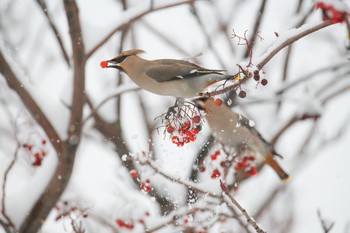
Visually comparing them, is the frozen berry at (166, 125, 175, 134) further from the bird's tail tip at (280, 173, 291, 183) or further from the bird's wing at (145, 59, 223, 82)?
the bird's tail tip at (280, 173, 291, 183)

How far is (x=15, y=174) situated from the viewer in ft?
19.9

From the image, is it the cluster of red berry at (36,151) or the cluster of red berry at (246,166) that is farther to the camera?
the cluster of red berry at (36,151)

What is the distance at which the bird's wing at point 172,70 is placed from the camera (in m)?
3.27

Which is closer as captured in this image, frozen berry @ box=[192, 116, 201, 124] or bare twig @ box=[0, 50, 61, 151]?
frozen berry @ box=[192, 116, 201, 124]

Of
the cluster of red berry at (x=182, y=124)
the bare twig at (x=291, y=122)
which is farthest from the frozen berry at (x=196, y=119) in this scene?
the bare twig at (x=291, y=122)

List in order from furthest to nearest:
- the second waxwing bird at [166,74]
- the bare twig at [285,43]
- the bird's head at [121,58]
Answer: the bird's head at [121,58]
the second waxwing bird at [166,74]
the bare twig at [285,43]

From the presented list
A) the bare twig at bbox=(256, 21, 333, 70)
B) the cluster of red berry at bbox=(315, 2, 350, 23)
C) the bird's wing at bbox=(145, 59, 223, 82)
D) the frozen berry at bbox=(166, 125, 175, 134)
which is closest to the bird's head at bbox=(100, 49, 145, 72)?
the bird's wing at bbox=(145, 59, 223, 82)

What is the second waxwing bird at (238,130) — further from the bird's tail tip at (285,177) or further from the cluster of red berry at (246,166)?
the cluster of red berry at (246,166)

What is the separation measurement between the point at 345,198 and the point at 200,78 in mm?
2129

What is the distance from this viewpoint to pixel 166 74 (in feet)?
A: 11.3

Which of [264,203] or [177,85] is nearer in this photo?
[177,85]

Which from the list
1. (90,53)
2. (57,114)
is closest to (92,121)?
(57,114)

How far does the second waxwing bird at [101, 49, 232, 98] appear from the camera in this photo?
3.18 metres

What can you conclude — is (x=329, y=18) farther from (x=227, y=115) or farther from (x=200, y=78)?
(x=227, y=115)
